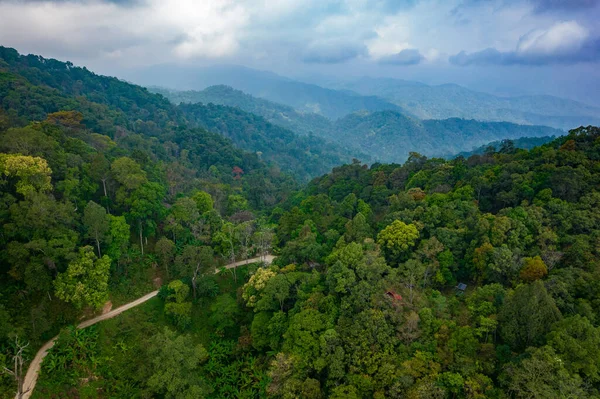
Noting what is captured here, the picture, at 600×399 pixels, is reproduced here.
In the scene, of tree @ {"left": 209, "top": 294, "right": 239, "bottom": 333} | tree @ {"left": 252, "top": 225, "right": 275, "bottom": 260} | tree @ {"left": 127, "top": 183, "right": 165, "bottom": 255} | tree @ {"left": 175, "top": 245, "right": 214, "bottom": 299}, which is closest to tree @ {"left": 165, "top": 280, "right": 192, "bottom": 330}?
tree @ {"left": 175, "top": 245, "right": 214, "bottom": 299}

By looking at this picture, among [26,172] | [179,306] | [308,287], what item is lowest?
[179,306]

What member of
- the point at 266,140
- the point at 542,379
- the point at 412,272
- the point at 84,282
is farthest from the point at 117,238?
the point at 266,140

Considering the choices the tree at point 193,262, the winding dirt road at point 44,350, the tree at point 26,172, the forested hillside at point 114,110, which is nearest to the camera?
the winding dirt road at point 44,350

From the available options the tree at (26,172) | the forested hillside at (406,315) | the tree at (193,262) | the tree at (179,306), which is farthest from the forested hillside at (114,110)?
the forested hillside at (406,315)

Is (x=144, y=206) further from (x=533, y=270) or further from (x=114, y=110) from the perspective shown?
(x=114, y=110)

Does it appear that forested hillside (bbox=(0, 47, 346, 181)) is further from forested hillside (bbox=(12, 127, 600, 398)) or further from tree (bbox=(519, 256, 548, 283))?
tree (bbox=(519, 256, 548, 283))

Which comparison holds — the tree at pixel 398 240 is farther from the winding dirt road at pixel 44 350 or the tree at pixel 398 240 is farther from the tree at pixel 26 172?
the tree at pixel 26 172
